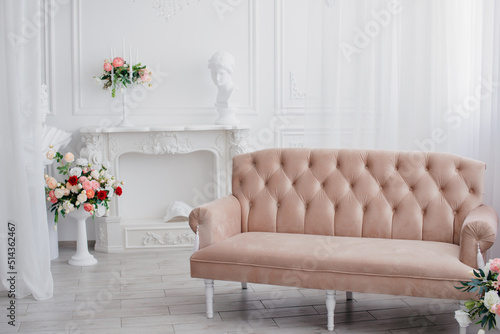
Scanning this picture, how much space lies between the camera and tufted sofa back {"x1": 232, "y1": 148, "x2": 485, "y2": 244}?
3.30 metres

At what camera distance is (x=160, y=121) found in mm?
5020

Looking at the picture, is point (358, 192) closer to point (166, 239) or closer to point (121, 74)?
point (166, 239)

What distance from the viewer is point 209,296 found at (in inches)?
128

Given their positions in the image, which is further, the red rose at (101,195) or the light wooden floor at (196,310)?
the red rose at (101,195)

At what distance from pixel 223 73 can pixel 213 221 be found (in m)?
1.86

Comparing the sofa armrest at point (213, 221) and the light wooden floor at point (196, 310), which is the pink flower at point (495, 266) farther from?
the sofa armrest at point (213, 221)

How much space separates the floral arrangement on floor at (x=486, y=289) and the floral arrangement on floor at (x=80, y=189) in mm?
2766

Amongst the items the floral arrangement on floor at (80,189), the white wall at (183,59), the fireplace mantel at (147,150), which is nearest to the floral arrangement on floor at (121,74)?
the white wall at (183,59)

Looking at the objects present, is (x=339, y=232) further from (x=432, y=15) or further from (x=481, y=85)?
(x=432, y=15)

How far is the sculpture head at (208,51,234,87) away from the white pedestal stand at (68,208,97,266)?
1487mm

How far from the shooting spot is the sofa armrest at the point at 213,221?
3236mm

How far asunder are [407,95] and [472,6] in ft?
2.45

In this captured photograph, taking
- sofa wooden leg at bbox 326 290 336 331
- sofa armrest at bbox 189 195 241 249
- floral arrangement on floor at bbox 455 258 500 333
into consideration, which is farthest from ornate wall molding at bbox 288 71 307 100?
floral arrangement on floor at bbox 455 258 500 333

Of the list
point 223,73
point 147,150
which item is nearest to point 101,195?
point 147,150
